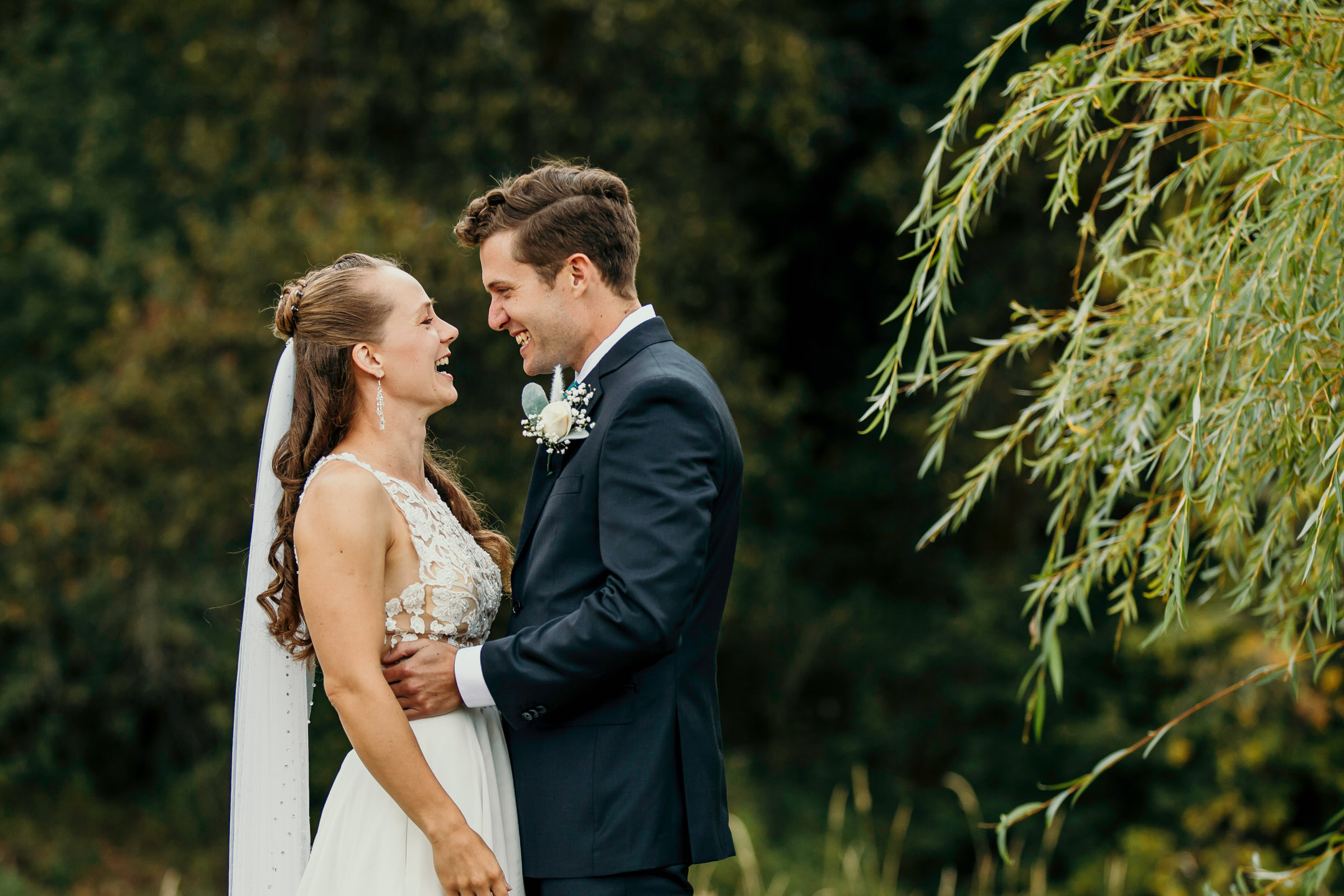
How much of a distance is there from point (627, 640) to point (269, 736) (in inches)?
38.8

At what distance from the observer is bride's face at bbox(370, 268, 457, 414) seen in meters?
2.69

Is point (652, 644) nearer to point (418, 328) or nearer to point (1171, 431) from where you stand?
point (418, 328)

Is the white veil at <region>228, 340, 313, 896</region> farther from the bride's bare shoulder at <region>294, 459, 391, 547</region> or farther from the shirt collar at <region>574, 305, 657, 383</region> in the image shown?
the shirt collar at <region>574, 305, 657, 383</region>

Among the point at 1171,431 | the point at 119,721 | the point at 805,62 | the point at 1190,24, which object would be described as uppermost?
the point at 805,62

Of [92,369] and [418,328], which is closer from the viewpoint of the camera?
[418,328]

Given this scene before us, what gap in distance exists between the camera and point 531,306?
8.55 ft

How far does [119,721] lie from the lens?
368 inches

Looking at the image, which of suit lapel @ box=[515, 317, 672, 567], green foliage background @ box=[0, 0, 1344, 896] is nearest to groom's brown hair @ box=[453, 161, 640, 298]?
suit lapel @ box=[515, 317, 672, 567]

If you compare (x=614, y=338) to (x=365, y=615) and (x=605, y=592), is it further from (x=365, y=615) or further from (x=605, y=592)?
(x=365, y=615)

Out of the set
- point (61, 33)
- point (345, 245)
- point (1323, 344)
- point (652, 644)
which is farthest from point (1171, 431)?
point (61, 33)

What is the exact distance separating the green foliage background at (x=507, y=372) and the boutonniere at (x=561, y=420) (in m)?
5.62

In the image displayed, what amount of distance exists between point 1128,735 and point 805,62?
5681mm

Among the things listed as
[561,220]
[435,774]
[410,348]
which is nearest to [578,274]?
[561,220]

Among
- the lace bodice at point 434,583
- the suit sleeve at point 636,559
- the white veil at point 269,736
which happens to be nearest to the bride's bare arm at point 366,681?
the lace bodice at point 434,583
